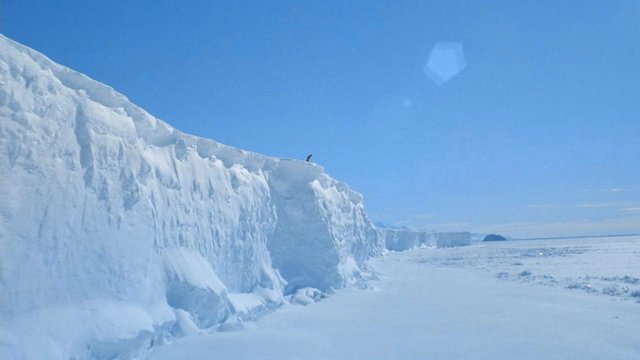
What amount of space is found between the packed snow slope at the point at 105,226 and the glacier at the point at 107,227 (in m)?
0.02

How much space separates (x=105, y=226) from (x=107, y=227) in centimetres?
5

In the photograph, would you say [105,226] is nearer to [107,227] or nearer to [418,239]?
[107,227]

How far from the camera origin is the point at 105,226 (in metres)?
7.42

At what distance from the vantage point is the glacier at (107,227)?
6.07 meters

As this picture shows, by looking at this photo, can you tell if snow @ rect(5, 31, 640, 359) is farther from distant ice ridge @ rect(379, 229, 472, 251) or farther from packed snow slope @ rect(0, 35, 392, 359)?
distant ice ridge @ rect(379, 229, 472, 251)

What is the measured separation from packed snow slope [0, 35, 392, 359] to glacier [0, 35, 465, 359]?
0.8 inches

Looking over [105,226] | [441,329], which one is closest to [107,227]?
[105,226]

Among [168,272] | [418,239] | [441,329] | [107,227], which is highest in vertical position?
[418,239]

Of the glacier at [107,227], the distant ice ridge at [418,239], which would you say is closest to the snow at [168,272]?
the glacier at [107,227]

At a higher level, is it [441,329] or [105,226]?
[105,226]

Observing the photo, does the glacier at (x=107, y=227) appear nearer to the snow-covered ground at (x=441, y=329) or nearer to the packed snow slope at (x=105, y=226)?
the packed snow slope at (x=105, y=226)

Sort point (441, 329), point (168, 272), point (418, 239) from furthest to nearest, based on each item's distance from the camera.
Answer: point (418, 239) < point (441, 329) < point (168, 272)

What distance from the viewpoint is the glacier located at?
6.07 m

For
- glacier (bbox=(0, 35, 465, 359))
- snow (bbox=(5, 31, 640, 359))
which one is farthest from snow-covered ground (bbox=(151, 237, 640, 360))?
glacier (bbox=(0, 35, 465, 359))
